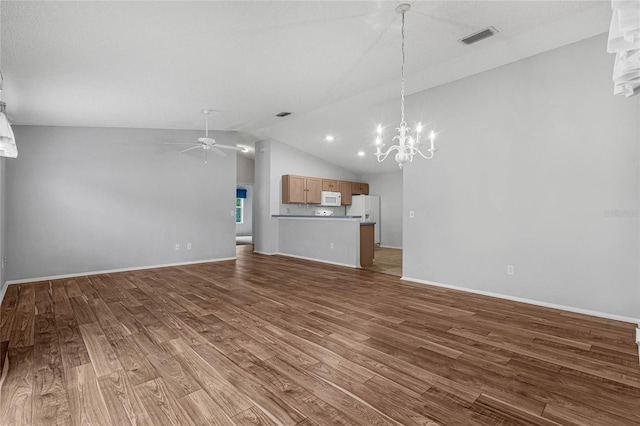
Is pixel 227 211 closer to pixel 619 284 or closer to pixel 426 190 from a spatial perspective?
pixel 426 190

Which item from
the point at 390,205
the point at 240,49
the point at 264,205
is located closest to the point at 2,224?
the point at 240,49

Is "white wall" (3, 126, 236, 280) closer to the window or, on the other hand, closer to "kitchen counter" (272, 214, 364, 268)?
"kitchen counter" (272, 214, 364, 268)

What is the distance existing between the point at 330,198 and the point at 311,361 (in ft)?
22.0

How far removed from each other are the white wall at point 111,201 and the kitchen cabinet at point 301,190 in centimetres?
144

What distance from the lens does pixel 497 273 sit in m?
3.79

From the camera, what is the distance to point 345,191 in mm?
9195

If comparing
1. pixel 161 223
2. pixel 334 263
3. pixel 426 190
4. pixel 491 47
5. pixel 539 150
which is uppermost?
pixel 491 47

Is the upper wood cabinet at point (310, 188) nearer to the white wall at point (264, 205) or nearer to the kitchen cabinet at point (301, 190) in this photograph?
the kitchen cabinet at point (301, 190)

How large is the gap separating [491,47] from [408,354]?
A: 10.8 feet

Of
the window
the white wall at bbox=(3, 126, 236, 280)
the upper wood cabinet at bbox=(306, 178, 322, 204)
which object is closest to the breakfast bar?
the upper wood cabinet at bbox=(306, 178, 322, 204)

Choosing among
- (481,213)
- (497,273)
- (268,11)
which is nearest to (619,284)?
(497,273)

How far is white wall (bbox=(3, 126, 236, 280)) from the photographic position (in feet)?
15.3

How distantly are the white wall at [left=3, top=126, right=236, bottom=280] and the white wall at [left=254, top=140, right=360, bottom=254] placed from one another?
43.2 inches

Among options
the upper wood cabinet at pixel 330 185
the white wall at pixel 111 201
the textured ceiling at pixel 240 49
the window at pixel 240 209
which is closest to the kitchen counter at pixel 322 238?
the white wall at pixel 111 201
